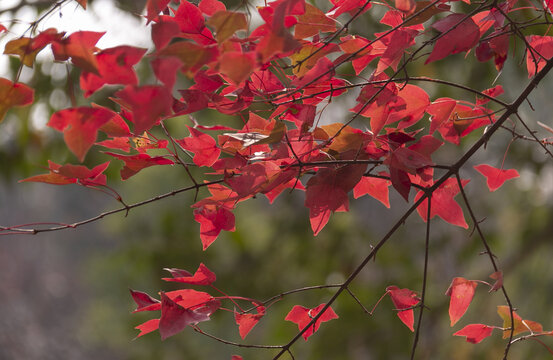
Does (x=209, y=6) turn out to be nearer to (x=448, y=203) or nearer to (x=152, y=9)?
(x=152, y=9)

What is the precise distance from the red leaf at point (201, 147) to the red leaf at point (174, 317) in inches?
5.5

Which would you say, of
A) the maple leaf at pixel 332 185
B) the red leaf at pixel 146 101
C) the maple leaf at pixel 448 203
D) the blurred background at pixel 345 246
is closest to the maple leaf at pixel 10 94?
the red leaf at pixel 146 101

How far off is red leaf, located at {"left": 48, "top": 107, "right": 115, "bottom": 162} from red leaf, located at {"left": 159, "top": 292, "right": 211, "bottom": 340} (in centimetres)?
15

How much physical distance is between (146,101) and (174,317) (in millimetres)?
211

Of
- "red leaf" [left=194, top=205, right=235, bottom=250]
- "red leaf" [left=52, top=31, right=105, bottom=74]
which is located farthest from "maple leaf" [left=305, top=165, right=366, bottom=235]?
"red leaf" [left=52, top=31, right=105, bottom=74]

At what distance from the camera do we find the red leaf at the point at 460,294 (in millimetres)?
529

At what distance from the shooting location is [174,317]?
457 millimetres

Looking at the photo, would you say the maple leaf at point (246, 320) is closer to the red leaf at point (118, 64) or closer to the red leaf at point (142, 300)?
the red leaf at point (142, 300)

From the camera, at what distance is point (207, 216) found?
0.55 meters

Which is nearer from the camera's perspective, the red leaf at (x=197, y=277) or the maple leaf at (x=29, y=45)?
the maple leaf at (x=29, y=45)

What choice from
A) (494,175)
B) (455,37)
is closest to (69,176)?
(455,37)

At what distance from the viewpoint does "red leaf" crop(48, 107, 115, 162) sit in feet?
1.15

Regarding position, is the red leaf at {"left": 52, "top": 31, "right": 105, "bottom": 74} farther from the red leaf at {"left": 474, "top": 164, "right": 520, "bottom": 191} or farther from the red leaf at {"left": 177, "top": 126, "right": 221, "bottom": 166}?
the red leaf at {"left": 474, "top": 164, "right": 520, "bottom": 191}

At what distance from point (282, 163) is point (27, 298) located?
10.5m
